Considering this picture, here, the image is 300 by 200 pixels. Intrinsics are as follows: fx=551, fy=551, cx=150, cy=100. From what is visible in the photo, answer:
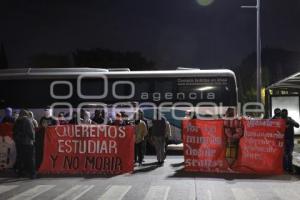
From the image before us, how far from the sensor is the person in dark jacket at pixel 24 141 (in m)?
14.1

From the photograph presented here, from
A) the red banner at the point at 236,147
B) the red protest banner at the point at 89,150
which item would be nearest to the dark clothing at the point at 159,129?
the red banner at the point at 236,147

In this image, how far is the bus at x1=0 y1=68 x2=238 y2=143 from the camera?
2473 cm

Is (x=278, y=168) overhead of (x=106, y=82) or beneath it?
beneath

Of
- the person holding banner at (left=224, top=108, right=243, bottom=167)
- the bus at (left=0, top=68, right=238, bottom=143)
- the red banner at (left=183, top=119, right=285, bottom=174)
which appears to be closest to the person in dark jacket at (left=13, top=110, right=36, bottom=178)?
the red banner at (left=183, top=119, right=285, bottom=174)

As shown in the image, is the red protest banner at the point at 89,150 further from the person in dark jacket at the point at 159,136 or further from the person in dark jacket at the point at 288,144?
the person in dark jacket at the point at 288,144

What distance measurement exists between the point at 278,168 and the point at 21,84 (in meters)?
15.9

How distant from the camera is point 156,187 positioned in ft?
39.0

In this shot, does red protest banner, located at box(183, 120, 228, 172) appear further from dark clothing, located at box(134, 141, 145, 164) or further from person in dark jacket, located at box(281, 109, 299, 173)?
dark clothing, located at box(134, 141, 145, 164)

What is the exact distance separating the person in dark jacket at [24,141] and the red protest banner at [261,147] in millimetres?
5366

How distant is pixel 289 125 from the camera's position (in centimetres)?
1477

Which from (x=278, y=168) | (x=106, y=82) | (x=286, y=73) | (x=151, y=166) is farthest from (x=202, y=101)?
(x=286, y=73)

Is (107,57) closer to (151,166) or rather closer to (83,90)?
(83,90)

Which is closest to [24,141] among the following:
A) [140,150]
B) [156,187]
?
[156,187]

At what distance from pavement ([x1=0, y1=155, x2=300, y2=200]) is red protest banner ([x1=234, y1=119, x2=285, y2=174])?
1.82ft
